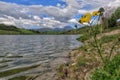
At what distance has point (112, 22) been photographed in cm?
7800

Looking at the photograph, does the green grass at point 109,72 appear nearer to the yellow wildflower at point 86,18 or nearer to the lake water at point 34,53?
the yellow wildflower at point 86,18

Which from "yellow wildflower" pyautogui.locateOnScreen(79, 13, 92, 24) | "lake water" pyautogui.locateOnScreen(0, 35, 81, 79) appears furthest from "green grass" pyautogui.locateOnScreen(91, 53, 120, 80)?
"lake water" pyautogui.locateOnScreen(0, 35, 81, 79)

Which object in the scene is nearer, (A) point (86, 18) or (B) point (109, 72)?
(A) point (86, 18)

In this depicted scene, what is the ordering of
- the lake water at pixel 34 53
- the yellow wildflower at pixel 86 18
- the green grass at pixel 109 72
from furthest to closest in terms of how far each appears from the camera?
the lake water at pixel 34 53, the green grass at pixel 109 72, the yellow wildflower at pixel 86 18

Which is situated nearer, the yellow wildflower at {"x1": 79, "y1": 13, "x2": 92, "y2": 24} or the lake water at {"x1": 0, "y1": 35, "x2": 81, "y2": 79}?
the yellow wildflower at {"x1": 79, "y1": 13, "x2": 92, "y2": 24}

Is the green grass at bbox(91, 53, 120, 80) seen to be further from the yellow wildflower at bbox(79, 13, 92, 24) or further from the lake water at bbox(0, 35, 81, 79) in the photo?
the lake water at bbox(0, 35, 81, 79)

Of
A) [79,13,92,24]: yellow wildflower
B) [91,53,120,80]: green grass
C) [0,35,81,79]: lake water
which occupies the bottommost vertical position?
[0,35,81,79]: lake water

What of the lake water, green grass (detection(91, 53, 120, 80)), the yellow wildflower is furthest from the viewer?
the lake water

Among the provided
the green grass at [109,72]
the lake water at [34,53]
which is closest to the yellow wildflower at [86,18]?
the green grass at [109,72]

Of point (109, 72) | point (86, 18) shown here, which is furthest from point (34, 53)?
point (86, 18)

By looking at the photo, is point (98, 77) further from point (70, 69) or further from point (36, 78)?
point (36, 78)

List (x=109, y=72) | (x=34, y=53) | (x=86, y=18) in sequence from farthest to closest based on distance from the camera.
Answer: (x=34, y=53) < (x=109, y=72) < (x=86, y=18)

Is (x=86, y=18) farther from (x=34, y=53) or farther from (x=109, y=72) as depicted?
(x=34, y=53)

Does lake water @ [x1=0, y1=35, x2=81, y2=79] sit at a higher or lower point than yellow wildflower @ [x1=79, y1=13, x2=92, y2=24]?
lower
